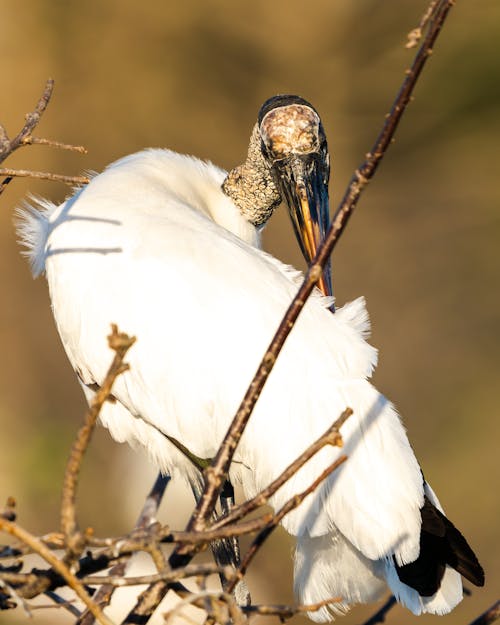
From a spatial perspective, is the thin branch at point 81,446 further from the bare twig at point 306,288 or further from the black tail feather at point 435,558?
the black tail feather at point 435,558

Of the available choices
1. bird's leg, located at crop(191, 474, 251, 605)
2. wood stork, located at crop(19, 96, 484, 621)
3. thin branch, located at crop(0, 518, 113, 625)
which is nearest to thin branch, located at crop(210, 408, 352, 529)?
thin branch, located at crop(0, 518, 113, 625)

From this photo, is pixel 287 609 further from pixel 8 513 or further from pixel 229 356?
pixel 229 356

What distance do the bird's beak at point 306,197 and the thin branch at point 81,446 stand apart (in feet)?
4.51

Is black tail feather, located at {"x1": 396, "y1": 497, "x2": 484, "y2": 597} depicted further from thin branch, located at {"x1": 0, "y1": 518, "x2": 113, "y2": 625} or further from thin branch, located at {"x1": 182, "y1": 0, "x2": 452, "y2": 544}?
thin branch, located at {"x1": 0, "y1": 518, "x2": 113, "y2": 625}

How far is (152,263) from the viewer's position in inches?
85.4

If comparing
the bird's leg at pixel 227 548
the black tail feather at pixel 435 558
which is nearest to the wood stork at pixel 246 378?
the black tail feather at pixel 435 558

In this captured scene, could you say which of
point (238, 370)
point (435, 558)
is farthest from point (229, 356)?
point (435, 558)

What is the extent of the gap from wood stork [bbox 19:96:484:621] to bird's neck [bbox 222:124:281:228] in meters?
0.39

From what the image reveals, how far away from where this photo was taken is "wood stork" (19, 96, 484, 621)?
193 cm

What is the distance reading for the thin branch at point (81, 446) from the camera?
1.12 m

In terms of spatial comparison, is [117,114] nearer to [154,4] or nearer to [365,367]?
[154,4]

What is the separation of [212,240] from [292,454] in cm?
49

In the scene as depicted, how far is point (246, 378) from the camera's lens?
6.71 ft

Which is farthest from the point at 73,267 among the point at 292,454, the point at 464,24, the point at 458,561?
the point at 464,24
